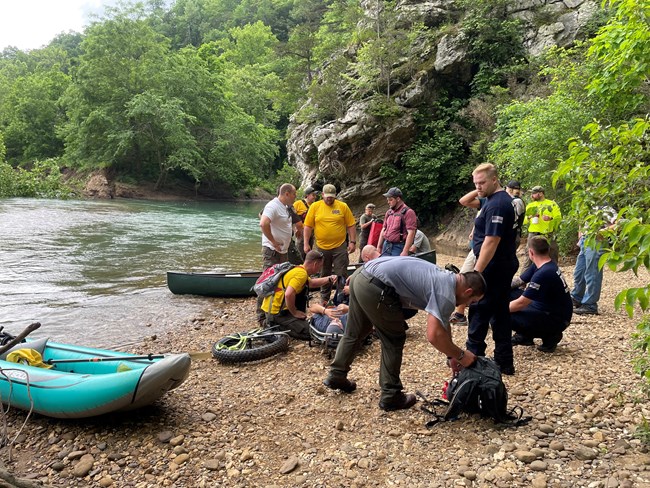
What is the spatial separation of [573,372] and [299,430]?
273cm

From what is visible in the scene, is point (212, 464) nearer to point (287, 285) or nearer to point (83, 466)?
point (83, 466)

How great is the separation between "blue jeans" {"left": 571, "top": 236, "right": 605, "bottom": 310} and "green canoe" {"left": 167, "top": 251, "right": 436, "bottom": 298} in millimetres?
4093

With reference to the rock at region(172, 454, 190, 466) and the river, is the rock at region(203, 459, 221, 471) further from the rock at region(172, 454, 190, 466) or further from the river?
the river

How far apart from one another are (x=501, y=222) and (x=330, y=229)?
3.86 m

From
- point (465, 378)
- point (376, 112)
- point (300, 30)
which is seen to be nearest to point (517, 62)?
point (376, 112)

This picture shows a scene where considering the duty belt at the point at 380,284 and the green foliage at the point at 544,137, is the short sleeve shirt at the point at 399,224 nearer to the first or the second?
the duty belt at the point at 380,284

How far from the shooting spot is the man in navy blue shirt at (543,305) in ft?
15.6

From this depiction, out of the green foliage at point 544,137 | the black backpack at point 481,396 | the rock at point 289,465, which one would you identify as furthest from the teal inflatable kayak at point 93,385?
the green foliage at point 544,137

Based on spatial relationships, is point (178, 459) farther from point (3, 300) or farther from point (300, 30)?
point (300, 30)

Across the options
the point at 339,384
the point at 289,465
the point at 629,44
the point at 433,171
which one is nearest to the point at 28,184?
the point at 433,171

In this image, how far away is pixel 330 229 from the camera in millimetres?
7527

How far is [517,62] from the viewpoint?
19.9 m

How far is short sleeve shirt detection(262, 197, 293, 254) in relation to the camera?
6.91 metres

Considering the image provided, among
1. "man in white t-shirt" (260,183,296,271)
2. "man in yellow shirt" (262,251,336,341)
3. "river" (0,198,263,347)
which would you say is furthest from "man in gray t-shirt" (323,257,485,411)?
"river" (0,198,263,347)
